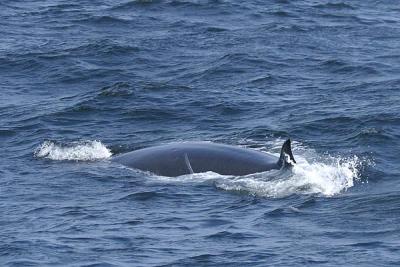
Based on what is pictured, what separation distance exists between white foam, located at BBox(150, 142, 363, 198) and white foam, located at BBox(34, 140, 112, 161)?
117 inches

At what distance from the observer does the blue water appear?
1970 cm

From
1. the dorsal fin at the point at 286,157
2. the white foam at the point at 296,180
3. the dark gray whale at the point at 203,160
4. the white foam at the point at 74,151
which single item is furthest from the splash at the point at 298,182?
the white foam at the point at 74,151

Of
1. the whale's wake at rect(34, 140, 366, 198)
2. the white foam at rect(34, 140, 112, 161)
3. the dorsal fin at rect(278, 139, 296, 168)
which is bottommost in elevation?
the white foam at rect(34, 140, 112, 161)

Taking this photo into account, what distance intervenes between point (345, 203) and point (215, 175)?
330cm

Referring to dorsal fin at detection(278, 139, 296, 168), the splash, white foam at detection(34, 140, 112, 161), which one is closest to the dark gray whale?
dorsal fin at detection(278, 139, 296, 168)

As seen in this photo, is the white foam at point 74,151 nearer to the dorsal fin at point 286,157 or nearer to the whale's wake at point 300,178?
the whale's wake at point 300,178

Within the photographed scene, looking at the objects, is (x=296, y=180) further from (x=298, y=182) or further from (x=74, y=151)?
(x=74, y=151)

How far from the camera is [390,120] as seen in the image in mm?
28562

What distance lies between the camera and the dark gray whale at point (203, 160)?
2356 cm

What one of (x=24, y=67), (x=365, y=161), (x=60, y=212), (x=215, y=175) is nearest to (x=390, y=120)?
(x=365, y=161)

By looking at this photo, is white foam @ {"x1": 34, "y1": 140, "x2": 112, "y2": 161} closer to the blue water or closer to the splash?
the blue water

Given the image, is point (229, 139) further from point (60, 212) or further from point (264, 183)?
point (60, 212)

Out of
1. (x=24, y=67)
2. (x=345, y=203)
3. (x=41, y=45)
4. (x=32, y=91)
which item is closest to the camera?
(x=345, y=203)

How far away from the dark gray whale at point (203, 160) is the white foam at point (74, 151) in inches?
41.9
